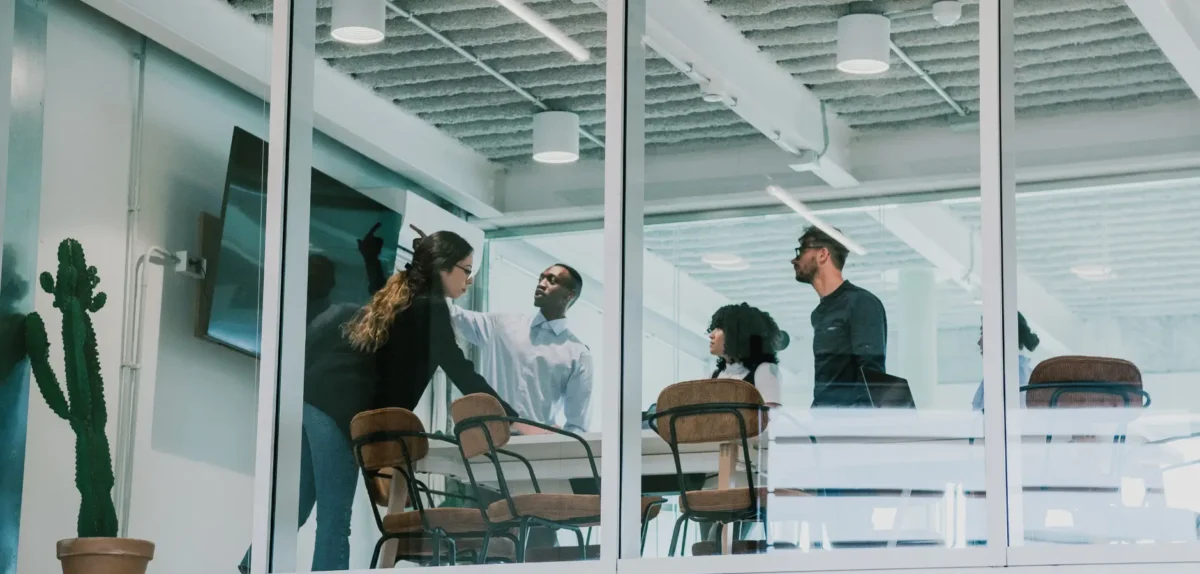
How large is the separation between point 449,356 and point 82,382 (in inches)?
64.5

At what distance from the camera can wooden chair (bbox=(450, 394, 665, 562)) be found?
523cm

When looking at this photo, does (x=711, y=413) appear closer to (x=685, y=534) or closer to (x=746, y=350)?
(x=746, y=350)

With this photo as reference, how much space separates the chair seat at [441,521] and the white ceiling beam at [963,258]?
66.1 inches

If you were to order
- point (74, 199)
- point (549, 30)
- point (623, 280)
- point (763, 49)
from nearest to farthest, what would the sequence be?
1. point (763, 49)
2. point (623, 280)
3. point (549, 30)
4. point (74, 199)

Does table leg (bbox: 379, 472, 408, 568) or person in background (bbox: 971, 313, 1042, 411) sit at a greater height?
person in background (bbox: 971, 313, 1042, 411)

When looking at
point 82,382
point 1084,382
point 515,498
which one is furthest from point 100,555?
point 1084,382

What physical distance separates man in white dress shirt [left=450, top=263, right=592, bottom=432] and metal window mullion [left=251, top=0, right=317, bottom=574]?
75cm

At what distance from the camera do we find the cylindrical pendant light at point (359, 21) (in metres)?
5.85

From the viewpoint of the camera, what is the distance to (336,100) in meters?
5.91

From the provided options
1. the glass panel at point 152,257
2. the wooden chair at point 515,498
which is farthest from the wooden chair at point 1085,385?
the glass panel at point 152,257

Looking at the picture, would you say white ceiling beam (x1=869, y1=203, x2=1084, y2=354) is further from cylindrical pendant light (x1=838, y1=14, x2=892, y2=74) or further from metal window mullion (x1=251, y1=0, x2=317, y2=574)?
metal window mullion (x1=251, y1=0, x2=317, y2=574)

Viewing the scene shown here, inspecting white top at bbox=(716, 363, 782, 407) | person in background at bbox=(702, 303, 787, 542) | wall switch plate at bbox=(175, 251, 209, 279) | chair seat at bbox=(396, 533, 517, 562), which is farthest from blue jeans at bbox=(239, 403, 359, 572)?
wall switch plate at bbox=(175, 251, 209, 279)

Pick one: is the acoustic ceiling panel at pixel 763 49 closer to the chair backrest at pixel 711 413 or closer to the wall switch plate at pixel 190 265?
the chair backrest at pixel 711 413

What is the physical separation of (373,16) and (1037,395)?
272 centimetres
